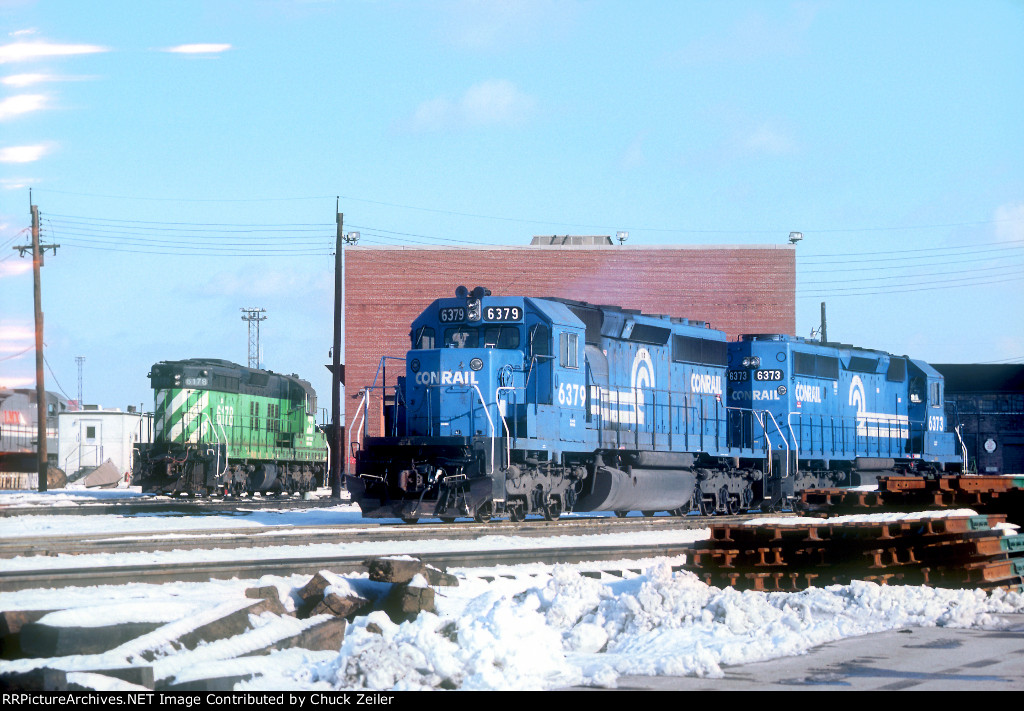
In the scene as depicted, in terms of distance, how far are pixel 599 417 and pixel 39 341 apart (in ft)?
74.9

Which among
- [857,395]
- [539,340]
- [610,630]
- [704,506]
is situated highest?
[539,340]

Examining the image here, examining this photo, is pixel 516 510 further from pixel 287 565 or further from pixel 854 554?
pixel 854 554

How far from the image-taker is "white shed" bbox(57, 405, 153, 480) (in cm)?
5300

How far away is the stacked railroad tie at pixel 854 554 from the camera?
10250mm

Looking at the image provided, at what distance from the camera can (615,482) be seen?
19312 mm

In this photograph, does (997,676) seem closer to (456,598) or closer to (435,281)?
(456,598)

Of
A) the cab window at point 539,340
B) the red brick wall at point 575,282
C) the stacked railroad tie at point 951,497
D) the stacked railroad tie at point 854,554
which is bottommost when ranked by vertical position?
the stacked railroad tie at point 854,554

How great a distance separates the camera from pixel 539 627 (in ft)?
26.0

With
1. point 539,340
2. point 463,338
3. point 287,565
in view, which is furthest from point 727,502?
point 287,565

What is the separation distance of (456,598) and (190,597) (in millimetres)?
2105

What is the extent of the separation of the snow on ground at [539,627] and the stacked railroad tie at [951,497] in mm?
3307

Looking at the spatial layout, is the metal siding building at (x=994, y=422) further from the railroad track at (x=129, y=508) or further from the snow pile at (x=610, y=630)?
the snow pile at (x=610, y=630)

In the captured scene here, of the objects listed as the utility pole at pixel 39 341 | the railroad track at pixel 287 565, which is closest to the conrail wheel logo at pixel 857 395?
the railroad track at pixel 287 565
